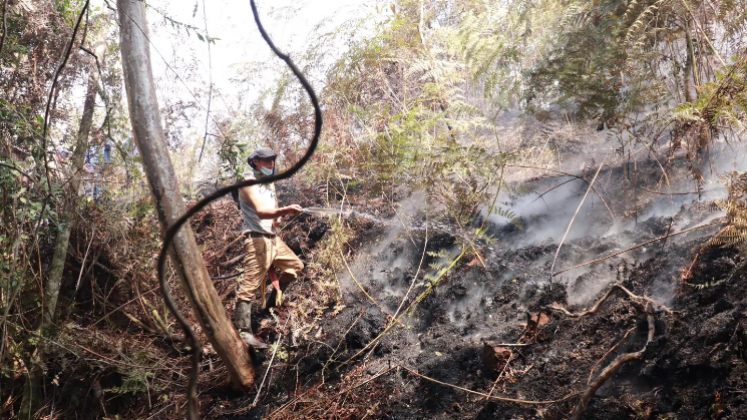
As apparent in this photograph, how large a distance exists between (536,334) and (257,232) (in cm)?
277

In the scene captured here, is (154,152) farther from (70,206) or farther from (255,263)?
(70,206)

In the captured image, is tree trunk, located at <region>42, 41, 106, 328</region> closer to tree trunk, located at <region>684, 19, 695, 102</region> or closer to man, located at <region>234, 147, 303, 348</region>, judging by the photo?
man, located at <region>234, 147, 303, 348</region>

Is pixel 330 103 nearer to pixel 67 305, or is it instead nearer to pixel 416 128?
pixel 416 128

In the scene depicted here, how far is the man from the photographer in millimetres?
4477

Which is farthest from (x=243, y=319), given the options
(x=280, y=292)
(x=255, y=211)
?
(x=255, y=211)

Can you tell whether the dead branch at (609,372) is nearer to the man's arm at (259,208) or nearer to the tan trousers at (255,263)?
the man's arm at (259,208)

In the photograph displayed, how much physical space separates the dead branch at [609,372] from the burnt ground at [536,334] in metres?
0.04

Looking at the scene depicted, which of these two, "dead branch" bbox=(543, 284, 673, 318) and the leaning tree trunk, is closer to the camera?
"dead branch" bbox=(543, 284, 673, 318)

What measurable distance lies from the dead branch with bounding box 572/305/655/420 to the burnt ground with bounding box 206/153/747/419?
40 mm

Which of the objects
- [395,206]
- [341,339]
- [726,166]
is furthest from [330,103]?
[726,166]

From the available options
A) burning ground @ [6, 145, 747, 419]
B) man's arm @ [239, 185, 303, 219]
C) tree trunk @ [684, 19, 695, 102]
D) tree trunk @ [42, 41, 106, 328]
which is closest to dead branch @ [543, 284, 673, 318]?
burning ground @ [6, 145, 747, 419]

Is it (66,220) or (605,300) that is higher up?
(66,220)

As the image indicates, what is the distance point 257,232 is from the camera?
15.2ft

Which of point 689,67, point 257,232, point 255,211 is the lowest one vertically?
point 689,67
